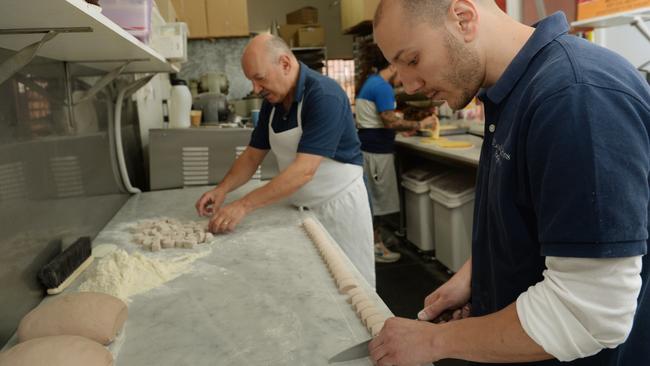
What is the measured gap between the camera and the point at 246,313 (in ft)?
3.68

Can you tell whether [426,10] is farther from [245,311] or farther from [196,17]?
[196,17]

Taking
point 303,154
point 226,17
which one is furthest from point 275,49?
point 226,17

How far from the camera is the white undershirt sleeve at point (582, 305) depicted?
66cm

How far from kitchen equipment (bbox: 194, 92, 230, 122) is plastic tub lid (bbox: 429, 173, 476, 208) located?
67.4 inches

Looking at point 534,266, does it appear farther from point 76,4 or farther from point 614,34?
point 614,34

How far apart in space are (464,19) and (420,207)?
3179mm

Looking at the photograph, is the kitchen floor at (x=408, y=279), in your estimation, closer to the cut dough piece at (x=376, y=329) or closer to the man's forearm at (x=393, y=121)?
the man's forearm at (x=393, y=121)

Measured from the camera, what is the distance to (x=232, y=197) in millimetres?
2383

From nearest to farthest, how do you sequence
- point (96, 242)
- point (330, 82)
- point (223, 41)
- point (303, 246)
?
point (303, 246) → point (96, 242) → point (330, 82) → point (223, 41)

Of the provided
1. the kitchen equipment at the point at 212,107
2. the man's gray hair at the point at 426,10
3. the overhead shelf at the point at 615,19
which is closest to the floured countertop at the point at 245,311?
the man's gray hair at the point at 426,10

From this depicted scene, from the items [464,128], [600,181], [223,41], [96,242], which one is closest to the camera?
[600,181]

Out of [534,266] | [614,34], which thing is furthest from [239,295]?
[614,34]

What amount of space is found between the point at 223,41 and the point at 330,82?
3408mm

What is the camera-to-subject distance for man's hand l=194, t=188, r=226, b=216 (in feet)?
6.72
